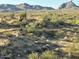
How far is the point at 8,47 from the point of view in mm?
19375

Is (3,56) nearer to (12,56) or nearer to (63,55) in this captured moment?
(12,56)

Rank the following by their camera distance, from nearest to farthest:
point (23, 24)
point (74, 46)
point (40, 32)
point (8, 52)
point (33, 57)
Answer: point (33, 57) → point (8, 52) → point (74, 46) → point (40, 32) → point (23, 24)

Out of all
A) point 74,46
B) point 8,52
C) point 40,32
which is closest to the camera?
point 8,52

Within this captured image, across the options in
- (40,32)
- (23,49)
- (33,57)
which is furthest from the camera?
(40,32)

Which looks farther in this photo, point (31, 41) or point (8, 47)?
point (31, 41)

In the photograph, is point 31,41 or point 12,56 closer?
point 12,56

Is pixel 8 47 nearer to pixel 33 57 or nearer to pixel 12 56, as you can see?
pixel 12 56

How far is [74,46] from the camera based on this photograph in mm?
21750

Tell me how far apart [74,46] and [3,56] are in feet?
20.7

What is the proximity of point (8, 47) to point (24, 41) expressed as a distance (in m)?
2.80

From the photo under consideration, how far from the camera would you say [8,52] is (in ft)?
60.3

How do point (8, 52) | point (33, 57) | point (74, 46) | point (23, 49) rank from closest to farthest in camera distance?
point (33, 57), point (8, 52), point (23, 49), point (74, 46)

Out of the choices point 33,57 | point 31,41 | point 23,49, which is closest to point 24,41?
point 31,41

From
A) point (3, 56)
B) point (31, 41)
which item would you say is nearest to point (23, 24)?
point (31, 41)
